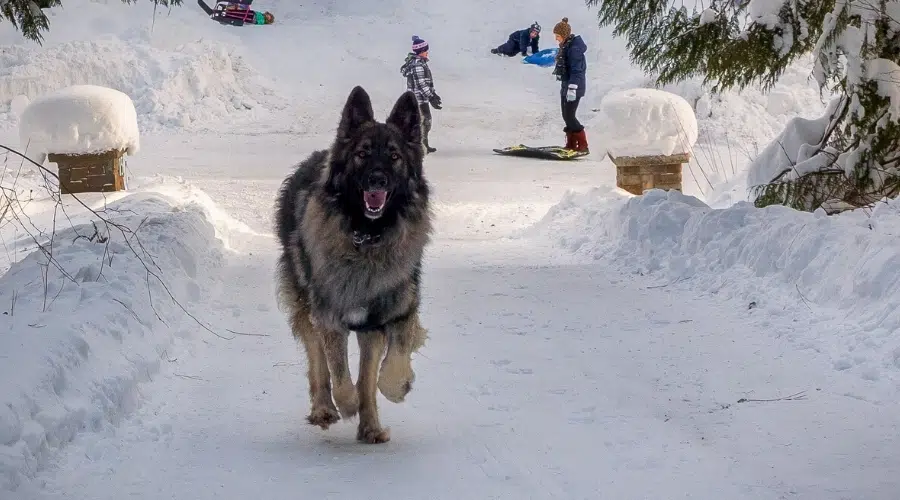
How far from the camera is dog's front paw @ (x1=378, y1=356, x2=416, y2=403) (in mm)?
5570

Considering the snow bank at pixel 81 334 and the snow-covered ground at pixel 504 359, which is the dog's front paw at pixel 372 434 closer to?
the snow-covered ground at pixel 504 359

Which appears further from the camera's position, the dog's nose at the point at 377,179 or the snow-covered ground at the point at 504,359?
the dog's nose at the point at 377,179

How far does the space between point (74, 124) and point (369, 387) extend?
32.6 feet

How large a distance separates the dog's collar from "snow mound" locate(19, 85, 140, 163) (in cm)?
956

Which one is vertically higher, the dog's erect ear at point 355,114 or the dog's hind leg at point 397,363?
the dog's erect ear at point 355,114

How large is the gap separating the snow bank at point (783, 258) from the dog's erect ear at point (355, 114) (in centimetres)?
318

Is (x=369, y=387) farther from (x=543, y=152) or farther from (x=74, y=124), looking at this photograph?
(x=543, y=152)

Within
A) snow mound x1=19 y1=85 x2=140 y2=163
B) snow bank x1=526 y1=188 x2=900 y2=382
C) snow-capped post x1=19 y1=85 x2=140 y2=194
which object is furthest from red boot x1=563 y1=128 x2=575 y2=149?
snow mound x1=19 y1=85 x2=140 y2=163

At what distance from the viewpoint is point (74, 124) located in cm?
1385

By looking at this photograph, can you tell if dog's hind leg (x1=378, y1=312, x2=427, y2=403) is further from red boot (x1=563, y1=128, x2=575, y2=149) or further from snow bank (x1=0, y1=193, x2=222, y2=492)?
red boot (x1=563, y1=128, x2=575, y2=149)

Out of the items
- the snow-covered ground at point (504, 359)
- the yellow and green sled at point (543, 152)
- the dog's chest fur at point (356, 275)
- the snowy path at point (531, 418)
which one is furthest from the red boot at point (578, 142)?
the dog's chest fur at point (356, 275)

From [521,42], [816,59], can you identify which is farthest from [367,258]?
[521,42]

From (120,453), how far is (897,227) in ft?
18.4

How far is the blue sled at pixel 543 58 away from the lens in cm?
3089
